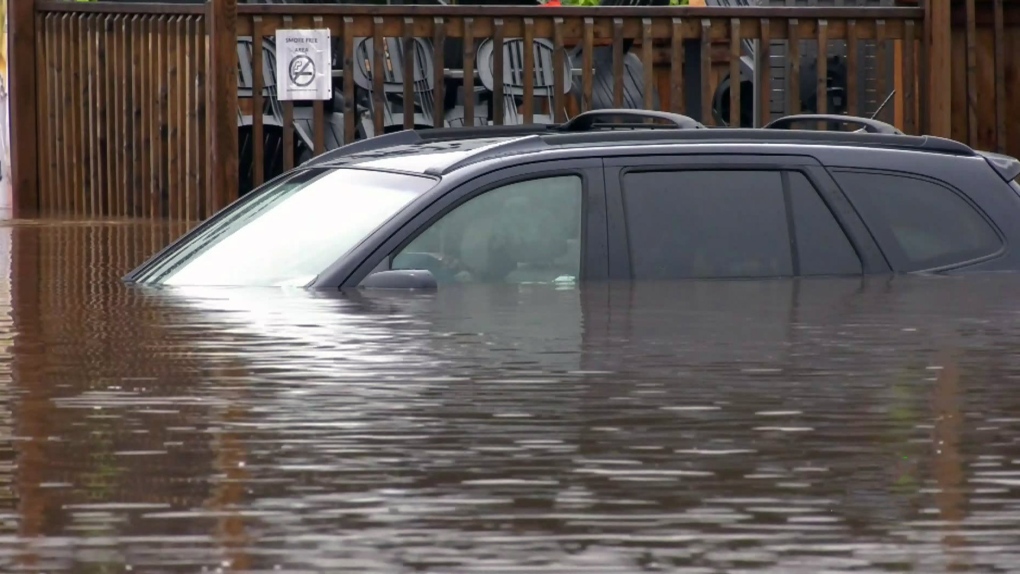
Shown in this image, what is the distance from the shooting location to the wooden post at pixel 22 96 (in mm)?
11430

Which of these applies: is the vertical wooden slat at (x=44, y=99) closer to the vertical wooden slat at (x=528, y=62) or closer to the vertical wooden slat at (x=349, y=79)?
the vertical wooden slat at (x=349, y=79)

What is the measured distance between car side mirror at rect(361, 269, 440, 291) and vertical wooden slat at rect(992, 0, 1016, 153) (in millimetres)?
7194

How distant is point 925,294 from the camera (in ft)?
13.5

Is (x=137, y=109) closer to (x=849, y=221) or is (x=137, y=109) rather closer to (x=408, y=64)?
(x=408, y=64)

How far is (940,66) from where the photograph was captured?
10.8m

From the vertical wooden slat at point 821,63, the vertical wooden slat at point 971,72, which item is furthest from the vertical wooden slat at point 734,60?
the vertical wooden slat at point 971,72

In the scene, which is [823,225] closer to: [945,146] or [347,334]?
[945,146]

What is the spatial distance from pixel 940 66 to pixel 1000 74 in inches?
17.3

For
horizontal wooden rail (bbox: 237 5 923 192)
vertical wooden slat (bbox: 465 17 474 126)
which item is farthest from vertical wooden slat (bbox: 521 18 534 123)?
vertical wooden slat (bbox: 465 17 474 126)

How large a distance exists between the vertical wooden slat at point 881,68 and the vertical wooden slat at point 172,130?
3.75 metres

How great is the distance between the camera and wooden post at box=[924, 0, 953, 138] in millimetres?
10828

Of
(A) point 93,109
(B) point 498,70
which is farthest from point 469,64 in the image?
(A) point 93,109

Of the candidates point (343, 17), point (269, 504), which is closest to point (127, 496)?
point (269, 504)

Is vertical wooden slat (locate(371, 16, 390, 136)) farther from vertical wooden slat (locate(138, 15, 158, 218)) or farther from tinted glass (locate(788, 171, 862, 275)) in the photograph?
tinted glass (locate(788, 171, 862, 275))
